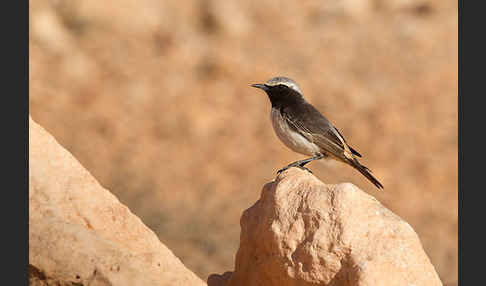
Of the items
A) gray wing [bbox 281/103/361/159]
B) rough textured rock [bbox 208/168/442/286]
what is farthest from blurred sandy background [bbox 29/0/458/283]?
rough textured rock [bbox 208/168/442/286]

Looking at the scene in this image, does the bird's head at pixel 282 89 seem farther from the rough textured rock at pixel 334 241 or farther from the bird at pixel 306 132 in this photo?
the rough textured rock at pixel 334 241

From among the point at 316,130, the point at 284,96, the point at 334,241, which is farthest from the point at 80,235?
the point at 284,96

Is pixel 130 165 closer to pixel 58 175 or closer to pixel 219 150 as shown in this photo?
pixel 219 150

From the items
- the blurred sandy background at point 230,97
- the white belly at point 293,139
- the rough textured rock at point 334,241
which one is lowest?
the rough textured rock at point 334,241

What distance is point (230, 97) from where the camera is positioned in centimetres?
1844

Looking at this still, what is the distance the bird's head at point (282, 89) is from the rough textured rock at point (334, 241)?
1.88 metres

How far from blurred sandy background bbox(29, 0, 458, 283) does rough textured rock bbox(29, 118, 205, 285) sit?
25.2 feet

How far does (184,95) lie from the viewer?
1834cm

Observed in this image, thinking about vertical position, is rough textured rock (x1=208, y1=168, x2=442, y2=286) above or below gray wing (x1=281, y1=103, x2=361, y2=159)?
below

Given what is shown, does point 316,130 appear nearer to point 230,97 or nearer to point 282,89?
point 282,89

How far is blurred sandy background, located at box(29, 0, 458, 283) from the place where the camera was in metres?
16.3

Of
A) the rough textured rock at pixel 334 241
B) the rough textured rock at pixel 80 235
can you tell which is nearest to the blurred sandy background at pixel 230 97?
the rough textured rock at pixel 80 235

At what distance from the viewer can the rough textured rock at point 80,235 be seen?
226 inches

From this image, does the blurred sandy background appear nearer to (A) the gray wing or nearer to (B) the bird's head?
(B) the bird's head
